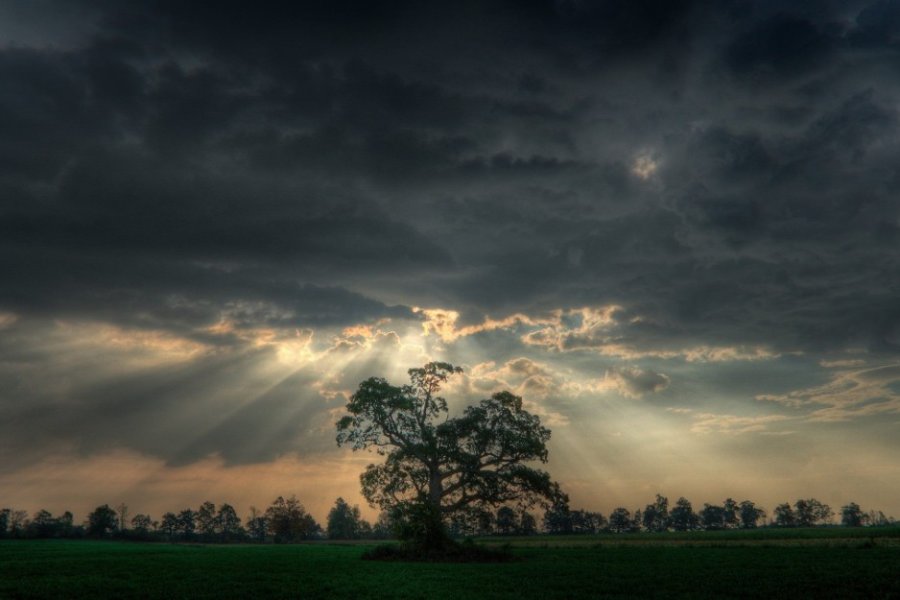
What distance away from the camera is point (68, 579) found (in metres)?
24.8

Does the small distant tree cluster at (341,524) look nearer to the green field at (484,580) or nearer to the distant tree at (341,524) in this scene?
the distant tree at (341,524)

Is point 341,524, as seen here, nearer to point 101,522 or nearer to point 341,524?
point 341,524

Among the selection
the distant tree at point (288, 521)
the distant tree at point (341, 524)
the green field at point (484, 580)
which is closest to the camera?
the green field at point (484, 580)

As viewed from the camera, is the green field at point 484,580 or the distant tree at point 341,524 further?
the distant tree at point 341,524

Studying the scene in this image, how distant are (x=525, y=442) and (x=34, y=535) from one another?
135720 mm

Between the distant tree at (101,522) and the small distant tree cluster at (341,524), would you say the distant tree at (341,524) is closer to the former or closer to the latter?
the small distant tree cluster at (341,524)

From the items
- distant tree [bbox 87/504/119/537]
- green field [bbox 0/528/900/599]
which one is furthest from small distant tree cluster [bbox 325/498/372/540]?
green field [bbox 0/528/900/599]

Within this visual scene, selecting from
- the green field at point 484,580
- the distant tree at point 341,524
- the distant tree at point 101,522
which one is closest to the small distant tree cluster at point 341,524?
the distant tree at point 341,524

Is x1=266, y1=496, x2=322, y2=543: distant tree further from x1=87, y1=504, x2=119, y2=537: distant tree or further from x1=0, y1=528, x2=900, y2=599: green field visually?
x1=0, y1=528, x2=900, y2=599: green field

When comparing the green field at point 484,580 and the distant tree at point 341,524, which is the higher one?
the green field at point 484,580

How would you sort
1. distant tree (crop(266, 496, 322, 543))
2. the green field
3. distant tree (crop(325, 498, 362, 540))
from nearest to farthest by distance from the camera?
the green field
distant tree (crop(266, 496, 322, 543))
distant tree (crop(325, 498, 362, 540))

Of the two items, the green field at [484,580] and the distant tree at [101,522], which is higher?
the green field at [484,580]

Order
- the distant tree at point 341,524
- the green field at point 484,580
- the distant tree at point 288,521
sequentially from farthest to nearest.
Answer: the distant tree at point 341,524 < the distant tree at point 288,521 < the green field at point 484,580

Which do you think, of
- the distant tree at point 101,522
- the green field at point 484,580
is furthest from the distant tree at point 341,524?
the green field at point 484,580
